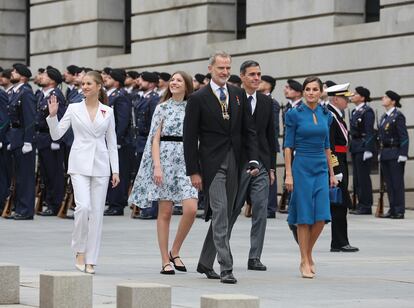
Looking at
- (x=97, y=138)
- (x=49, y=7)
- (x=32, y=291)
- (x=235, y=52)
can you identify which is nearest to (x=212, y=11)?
(x=235, y=52)

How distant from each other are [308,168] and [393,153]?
905 centimetres

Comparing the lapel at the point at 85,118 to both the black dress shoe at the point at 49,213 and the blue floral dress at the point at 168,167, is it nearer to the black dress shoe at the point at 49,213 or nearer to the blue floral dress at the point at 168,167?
the blue floral dress at the point at 168,167

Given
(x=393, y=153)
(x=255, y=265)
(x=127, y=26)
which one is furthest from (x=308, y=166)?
(x=127, y=26)

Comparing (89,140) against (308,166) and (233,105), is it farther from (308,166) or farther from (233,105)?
(308,166)

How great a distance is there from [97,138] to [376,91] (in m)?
11.5

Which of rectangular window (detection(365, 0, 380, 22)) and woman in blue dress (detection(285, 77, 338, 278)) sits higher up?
rectangular window (detection(365, 0, 380, 22))

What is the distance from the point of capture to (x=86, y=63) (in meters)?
33.0

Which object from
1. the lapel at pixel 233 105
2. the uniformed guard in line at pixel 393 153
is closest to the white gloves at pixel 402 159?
the uniformed guard in line at pixel 393 153

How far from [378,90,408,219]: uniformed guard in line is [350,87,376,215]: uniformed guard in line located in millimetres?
581

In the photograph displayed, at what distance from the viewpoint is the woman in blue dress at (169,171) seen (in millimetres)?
14219

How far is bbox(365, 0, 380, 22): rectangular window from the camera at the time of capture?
86.3 ft

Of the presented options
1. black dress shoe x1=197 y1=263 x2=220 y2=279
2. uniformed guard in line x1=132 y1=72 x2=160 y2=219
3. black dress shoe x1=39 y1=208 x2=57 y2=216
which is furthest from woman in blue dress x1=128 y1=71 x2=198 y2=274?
uniformed guard in line x1=132 y1=72 x2=160 y2=219

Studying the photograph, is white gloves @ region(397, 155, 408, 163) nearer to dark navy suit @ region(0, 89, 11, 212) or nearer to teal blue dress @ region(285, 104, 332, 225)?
dark navy suit @ region(0, 89, 11, 212)

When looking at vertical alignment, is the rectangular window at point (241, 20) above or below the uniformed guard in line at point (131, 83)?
above
